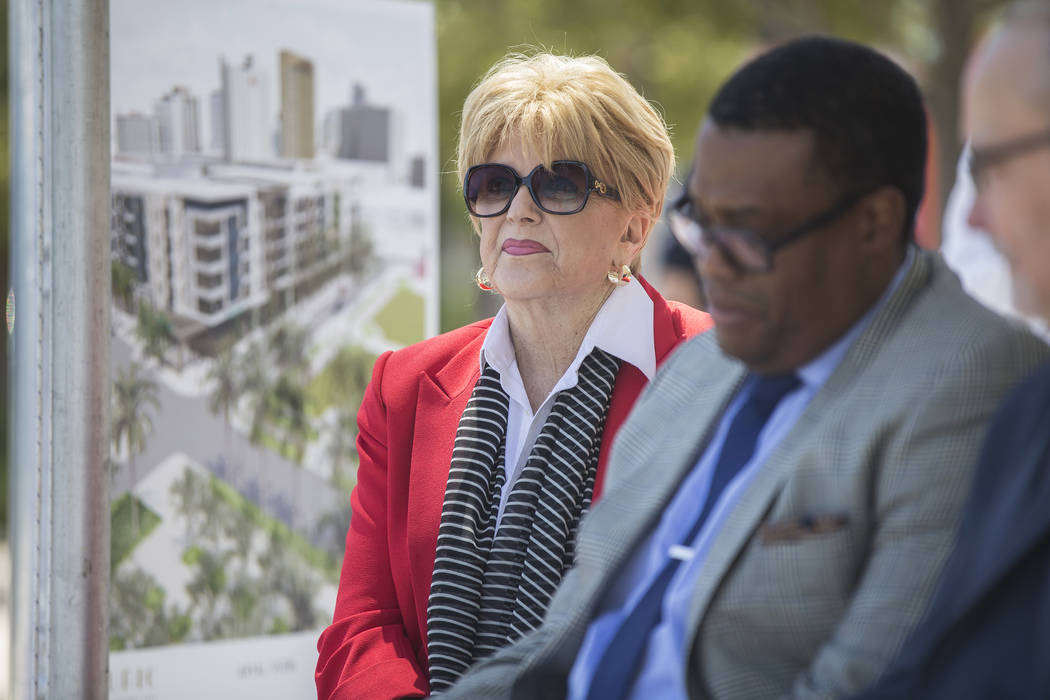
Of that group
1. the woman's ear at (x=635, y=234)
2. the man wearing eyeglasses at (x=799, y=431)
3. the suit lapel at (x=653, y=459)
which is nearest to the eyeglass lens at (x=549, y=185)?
the woman's ear at (x=635, y=234)

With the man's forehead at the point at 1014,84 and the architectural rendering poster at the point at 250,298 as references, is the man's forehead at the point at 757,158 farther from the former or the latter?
the architectural rendering poster at the point at 250,298

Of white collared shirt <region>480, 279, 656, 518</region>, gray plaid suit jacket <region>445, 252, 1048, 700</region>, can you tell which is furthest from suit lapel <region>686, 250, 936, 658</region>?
white collared shirt <region>480, 279, 656, 518</region>

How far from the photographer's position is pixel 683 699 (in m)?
1.76

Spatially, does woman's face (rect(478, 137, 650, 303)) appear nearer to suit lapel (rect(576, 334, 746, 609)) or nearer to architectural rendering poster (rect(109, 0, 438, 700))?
suit lapel (rect(576, 334, 746, 609))

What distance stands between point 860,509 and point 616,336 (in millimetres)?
1315

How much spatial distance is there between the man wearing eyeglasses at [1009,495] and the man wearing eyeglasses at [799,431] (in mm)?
65

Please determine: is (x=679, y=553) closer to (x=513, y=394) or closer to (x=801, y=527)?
(x=801, y=527)

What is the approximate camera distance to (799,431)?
1.72m

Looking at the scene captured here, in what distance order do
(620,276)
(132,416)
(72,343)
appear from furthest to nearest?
1. (132,416)
2. (620,276)
3. (72,343)

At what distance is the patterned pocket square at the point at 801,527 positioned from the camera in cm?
161

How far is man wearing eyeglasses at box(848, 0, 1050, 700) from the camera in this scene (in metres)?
1.42

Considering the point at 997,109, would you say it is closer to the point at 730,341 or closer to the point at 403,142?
the point at 730,341

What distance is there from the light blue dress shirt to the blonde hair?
1.07m

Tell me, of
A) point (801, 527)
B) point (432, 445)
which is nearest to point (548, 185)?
point (432, 445)
